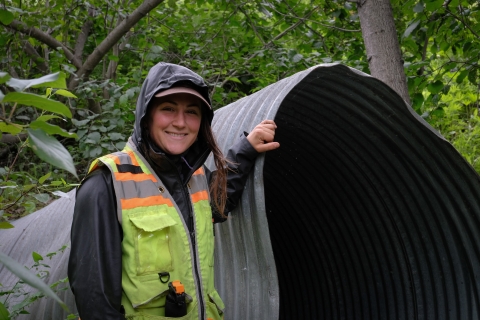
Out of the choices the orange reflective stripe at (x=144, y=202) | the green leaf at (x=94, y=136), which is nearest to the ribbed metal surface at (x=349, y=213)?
the orange reflective stripe at (x=144, y=202)

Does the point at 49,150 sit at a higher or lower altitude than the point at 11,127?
lower

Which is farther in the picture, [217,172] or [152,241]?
[217,172]

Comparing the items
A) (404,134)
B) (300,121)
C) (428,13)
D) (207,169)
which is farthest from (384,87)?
(428,13)

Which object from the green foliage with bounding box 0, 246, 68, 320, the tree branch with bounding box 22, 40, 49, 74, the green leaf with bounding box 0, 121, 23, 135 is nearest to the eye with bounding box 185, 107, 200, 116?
the green foliage with bounding box 0, 246, 68, 320

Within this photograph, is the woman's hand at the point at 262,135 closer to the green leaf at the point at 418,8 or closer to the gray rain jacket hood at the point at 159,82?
the gray rain jacket hood at the point at 159,82

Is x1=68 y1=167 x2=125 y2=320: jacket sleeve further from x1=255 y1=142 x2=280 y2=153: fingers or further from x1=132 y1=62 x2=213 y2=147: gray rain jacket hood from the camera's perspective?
x1=255 y1=142 x2=280 y2=153: fingers

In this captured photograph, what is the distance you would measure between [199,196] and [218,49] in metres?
4.69

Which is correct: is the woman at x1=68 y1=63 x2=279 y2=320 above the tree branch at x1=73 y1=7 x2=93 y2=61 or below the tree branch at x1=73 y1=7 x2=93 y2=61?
below

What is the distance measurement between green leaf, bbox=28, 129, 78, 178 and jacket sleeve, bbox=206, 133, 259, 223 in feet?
5.42

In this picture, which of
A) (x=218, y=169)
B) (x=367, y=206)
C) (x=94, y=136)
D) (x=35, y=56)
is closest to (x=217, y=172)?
(x=218, y=169)

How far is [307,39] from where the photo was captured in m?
6.20

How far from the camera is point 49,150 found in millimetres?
1072

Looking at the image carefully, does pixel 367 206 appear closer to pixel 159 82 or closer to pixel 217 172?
pixel 217 172

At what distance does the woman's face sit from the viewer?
8.13 ft
